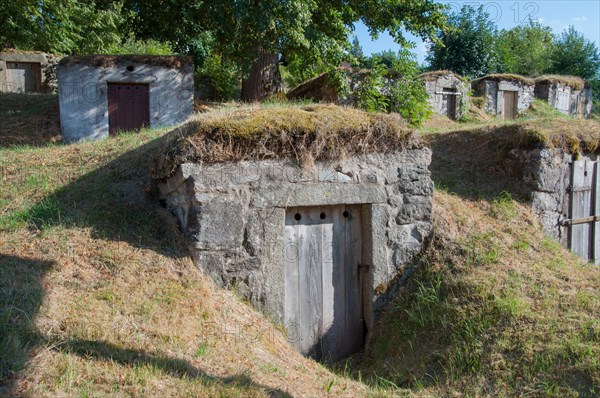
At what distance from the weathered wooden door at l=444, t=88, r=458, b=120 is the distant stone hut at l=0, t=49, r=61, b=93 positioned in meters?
13.3

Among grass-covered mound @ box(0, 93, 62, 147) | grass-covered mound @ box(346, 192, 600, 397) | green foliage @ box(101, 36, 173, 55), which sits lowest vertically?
grass-covered mound @ box(346, 192, 600, 397)

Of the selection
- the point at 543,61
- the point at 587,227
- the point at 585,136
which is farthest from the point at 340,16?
the point at 543,61

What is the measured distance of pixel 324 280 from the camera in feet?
18.9

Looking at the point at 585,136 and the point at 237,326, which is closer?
the point at 237,326

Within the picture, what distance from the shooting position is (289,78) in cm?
2297

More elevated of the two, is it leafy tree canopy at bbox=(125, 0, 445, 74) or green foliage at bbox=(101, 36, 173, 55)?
green foliage at bbox=(101, 36, 173, 55)

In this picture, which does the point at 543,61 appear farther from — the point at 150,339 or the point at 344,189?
the point at 150,339

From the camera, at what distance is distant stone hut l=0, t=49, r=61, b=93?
16859 millimetres

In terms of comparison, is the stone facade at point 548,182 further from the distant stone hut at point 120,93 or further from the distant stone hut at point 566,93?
the distant stone hut at point 566,93

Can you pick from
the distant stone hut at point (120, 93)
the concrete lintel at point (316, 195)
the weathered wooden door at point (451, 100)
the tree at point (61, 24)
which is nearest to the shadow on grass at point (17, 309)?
the concrete lintel at point (316, 195)

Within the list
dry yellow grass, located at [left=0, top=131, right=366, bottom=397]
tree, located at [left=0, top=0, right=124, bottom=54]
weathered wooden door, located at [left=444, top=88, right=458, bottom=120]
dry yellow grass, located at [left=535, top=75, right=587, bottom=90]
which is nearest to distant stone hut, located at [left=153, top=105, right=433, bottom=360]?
dry yellow grass, located at [left=0, top=131, right=366, bottom=397]

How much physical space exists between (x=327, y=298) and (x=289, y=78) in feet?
60.3

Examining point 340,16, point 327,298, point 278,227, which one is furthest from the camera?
point 340,16

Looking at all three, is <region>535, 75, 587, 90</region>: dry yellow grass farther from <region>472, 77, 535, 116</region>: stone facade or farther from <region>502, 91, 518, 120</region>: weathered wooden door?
<region>502, 91, 518, 120</region>: weathered wooden door
